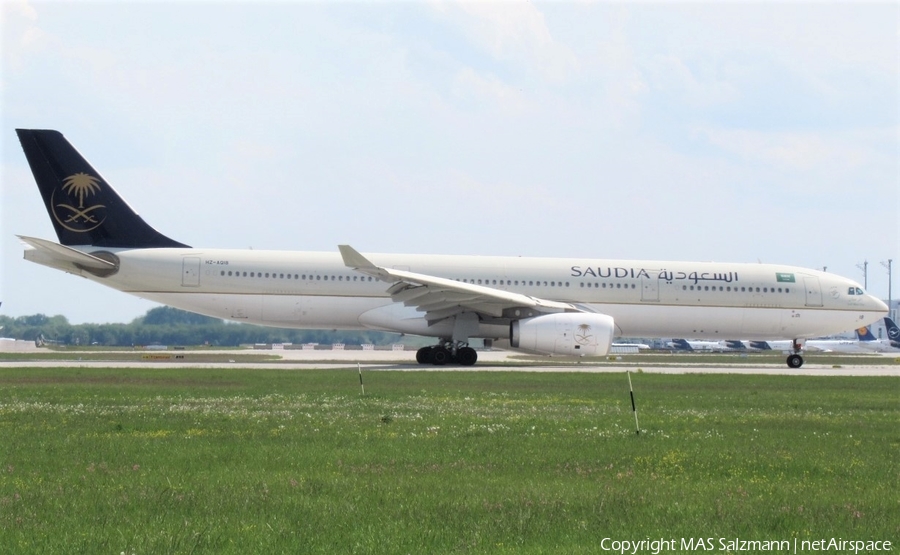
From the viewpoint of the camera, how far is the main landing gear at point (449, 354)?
101ft

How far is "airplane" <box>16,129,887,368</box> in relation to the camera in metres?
29.2

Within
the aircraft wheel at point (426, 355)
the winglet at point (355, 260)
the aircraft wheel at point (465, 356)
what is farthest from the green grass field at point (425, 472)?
the aircraft wheel at point (426, 355)

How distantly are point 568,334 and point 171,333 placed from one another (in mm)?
54325

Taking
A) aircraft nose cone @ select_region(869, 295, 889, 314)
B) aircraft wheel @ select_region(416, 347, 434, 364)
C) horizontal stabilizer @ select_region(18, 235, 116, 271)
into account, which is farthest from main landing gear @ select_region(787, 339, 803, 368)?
horizontal stabilizer @ select_region(18, 235, 116, 271)

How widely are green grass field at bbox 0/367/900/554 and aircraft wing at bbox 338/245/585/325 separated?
981 cm

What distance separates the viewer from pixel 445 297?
95.4 feet

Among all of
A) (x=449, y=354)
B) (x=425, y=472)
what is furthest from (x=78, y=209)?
(x=425, y=472)

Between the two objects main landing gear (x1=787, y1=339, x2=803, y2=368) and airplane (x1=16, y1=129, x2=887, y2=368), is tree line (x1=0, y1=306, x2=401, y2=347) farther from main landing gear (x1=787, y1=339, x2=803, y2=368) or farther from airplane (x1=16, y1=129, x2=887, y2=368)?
main landing gear (x1=787, y1=339, x2=803, y2=368)

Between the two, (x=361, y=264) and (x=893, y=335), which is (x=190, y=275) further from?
(x=893, y=335)

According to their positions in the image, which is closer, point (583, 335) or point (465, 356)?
point (583, 335)

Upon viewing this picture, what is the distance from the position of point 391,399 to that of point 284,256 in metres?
14.8

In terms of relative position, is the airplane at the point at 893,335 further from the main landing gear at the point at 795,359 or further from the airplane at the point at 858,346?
the main landing gear at the point at 795,359

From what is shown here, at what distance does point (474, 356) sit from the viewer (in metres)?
30.8

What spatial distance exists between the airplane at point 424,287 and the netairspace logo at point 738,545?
2104 centimetres
